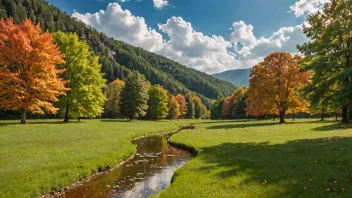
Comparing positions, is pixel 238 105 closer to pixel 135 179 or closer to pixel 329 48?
pixel 329 48

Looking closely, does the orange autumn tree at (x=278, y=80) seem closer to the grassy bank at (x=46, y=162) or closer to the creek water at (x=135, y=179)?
the creek water at (x=135, y=179)

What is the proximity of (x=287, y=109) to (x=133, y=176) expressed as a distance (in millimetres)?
50491

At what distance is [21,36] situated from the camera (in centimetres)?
3881

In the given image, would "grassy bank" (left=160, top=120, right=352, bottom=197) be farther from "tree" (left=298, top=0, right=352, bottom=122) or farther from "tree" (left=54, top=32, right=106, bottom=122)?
"tree" (left=54, top=32, right=106, bottom=122)

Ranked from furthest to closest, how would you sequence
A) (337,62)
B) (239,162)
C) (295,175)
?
(337,62) < (239,162) < (295,175)

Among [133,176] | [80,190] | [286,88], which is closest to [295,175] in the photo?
[133,176]

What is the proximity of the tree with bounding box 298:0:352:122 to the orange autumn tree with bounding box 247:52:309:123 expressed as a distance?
25752 mm

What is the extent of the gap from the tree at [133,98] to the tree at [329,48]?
192 ft

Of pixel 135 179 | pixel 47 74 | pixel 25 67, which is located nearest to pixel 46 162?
pixel 135 179

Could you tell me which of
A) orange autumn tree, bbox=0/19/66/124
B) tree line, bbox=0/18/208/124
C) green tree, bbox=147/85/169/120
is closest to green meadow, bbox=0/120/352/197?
orange autumn tree, bbox=0/19/66/124

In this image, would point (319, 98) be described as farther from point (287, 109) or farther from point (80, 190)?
point (287, 109)

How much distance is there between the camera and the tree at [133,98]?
8169cm

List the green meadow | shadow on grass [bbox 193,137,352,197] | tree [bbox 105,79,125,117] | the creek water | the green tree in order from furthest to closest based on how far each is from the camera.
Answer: tree [bbox 105,79,125,117] → the green tree → the creek water → the green meadow → shadow on grass [bbox 193,137,352,197]

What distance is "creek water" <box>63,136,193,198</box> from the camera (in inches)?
578
